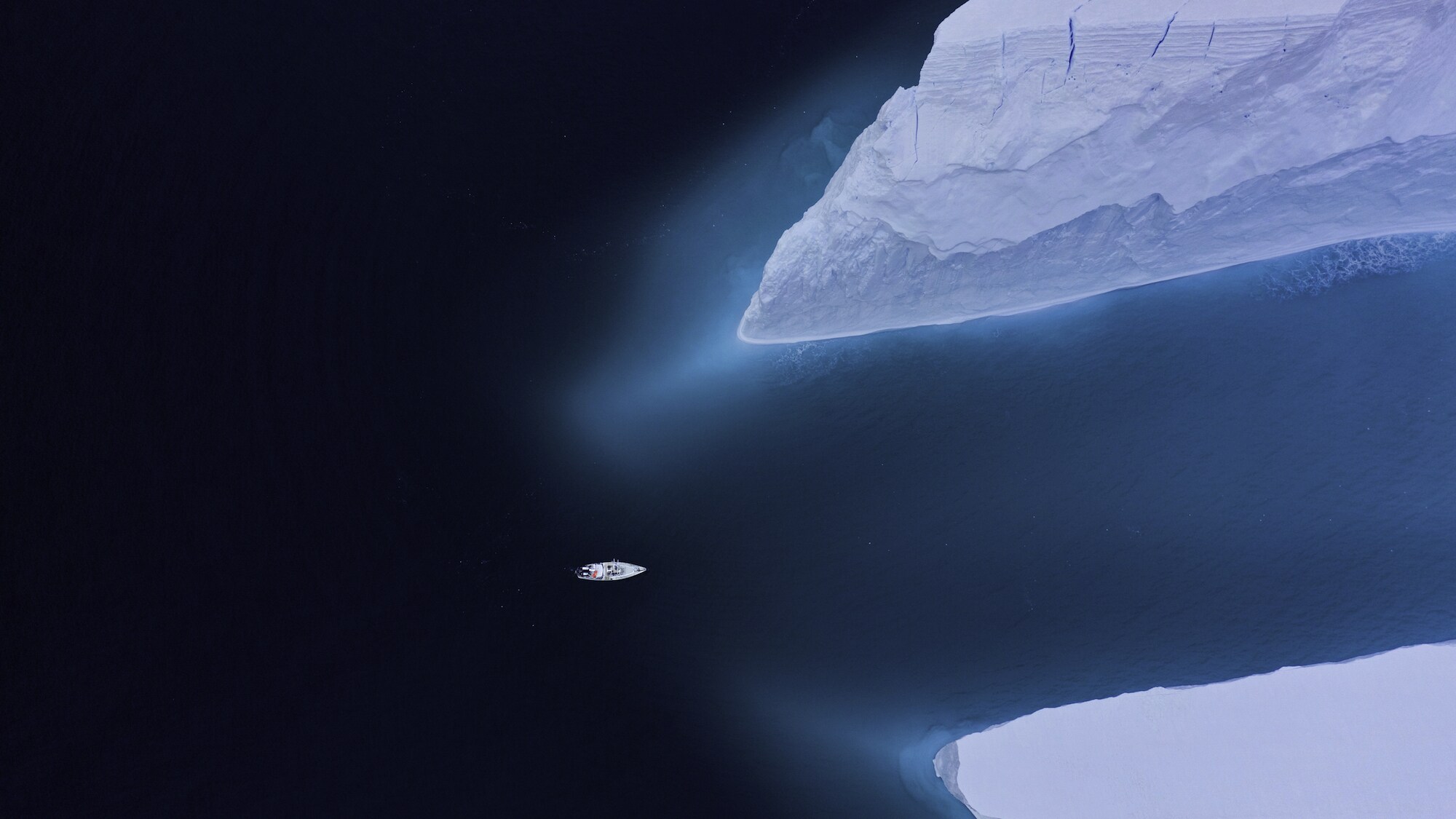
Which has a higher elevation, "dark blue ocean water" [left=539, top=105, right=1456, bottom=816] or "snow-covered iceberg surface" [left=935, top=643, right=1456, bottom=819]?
"dark blue ocean water" [left=539, top=105, right=1456, bottom=816]

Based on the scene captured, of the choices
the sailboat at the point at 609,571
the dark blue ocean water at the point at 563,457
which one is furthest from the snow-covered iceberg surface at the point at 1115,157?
the sailboat at the point at 609,571

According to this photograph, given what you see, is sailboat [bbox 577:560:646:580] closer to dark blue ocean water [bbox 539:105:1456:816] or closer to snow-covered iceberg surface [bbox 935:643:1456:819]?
dark blue ocean water [bbox 539:105:1456:816]

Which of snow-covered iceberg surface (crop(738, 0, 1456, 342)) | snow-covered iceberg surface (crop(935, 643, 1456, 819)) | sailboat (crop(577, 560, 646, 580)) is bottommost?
snow-covered iceberg surface (crop(935, 643, 1456, 819))

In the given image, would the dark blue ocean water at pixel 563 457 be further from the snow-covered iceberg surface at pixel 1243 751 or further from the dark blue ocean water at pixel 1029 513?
the snow-covered iceberg surface at pixel 1243 751

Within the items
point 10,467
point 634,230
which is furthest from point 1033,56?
point 10,467

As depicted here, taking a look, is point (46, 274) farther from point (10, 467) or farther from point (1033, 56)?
point (1033, 56)

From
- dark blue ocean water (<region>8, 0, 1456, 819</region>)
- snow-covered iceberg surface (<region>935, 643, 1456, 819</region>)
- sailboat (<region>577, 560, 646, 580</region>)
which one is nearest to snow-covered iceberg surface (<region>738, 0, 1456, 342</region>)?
dark blue ocean water (<region>8, 0, 1456, 819</region>)

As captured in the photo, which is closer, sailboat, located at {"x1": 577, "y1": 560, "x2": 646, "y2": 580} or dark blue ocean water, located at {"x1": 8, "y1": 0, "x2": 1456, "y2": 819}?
dark blue ocean water, located at {"x1": 8, "y1": 0, "x2": 1456, "y2": 819}
